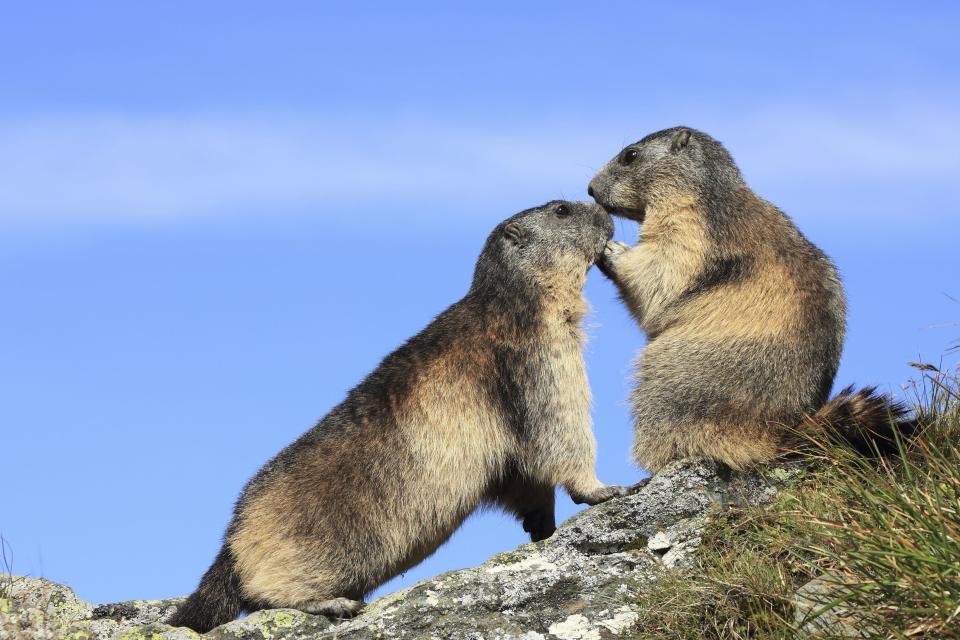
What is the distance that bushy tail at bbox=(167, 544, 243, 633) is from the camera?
986 cm

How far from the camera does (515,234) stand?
1156 centimetres

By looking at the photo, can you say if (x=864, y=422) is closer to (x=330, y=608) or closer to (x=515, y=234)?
(x=515, y=234)

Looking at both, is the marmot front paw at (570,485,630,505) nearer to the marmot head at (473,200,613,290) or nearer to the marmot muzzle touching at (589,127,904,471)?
the marmot muzzle touching at (589,127,904,471)

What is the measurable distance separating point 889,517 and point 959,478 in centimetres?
84

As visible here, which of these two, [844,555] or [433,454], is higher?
[433,454]

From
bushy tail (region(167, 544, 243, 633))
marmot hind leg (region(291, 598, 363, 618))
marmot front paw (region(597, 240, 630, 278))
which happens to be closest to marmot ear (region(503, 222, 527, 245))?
marmot front paw (region(597, 240, 630, 278))

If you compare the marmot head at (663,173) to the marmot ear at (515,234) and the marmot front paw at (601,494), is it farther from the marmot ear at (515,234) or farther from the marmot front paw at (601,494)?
the marmot front paw at (601,494)

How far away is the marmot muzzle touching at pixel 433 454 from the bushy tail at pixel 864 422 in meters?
2.25

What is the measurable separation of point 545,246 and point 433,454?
2.77m

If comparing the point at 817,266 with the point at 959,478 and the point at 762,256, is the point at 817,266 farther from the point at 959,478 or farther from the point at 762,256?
the point at 959,478

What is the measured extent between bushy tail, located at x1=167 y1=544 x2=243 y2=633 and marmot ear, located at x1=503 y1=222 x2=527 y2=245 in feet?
14.4

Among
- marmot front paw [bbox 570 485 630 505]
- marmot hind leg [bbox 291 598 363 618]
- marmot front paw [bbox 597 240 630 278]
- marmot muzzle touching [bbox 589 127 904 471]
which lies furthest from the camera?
marmot front paw [bbox 597 240 630 278]

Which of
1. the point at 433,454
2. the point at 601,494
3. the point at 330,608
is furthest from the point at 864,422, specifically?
the point at 330,608

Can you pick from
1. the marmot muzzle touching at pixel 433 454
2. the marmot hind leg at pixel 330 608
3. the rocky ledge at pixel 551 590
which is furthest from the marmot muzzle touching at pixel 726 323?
the marmot hind leg at pixel 330 608
